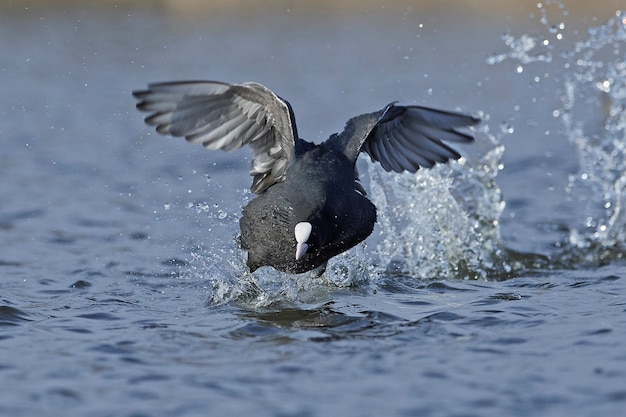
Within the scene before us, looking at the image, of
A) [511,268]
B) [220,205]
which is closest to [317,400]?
[511,268]

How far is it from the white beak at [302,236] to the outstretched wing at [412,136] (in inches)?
32.4

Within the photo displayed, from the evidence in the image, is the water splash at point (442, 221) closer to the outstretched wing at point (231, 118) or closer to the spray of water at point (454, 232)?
the spray of water at point (454, 232)

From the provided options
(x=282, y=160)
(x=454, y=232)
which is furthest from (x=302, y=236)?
(x=454, y=232)

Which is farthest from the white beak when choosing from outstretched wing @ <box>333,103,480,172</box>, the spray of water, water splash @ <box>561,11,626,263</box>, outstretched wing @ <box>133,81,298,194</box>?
water splash @ <box>561,11,626,263</box>

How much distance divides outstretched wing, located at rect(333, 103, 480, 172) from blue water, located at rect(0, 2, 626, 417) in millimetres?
719

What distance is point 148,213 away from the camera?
24.5ft

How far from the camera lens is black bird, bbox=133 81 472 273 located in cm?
497

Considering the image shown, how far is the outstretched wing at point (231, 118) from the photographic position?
5.10 m

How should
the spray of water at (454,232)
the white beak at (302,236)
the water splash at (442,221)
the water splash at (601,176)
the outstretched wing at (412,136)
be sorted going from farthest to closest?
the water splash at (601,176), the water splash at (442,221), the spray of water at (454,232), the outstretched wing at (412,136), the white beak at (302,236)

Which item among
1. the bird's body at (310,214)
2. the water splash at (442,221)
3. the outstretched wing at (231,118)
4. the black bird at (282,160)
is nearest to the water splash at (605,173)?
the water splash at (442,221)

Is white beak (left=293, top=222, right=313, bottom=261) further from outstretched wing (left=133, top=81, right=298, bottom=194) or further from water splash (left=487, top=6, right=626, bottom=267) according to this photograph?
water splash (left=487, top=6, right=626, bottom=267)

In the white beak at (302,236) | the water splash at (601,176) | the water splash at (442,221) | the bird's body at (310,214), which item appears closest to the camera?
the white beak at (302,236)

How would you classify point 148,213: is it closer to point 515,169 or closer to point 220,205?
point 220,205

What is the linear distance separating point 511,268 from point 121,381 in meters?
3.25
